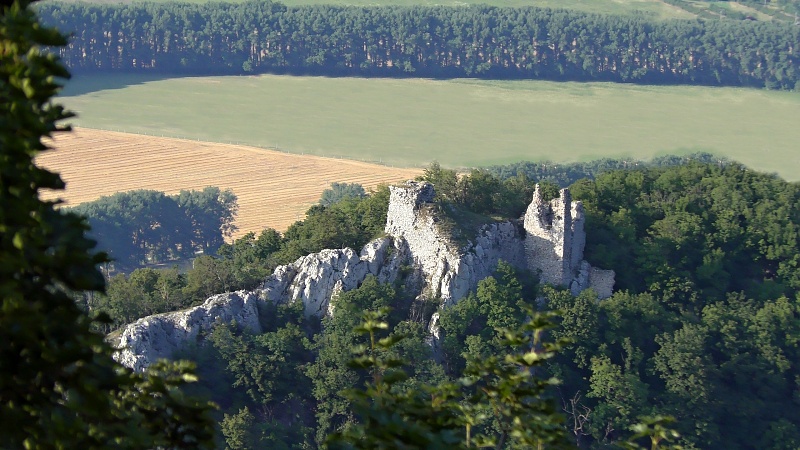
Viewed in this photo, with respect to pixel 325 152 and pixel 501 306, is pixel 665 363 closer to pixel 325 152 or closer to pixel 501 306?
pixel 501 306

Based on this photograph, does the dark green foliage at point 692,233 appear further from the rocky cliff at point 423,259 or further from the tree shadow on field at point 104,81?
the tree shadow on field at point 104,81

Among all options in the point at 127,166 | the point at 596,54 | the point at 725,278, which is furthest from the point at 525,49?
the point at 725,278

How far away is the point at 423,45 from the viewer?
16988cm

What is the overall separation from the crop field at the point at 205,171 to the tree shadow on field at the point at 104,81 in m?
19.0

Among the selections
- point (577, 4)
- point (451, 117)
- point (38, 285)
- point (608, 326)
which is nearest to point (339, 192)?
point (451, 117)

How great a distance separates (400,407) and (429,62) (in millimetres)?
156556

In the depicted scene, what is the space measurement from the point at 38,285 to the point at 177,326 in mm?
41321

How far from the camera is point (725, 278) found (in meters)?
64.7

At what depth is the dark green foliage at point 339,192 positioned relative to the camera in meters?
110

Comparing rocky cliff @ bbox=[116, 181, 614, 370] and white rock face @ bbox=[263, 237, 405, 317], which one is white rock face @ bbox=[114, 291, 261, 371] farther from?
white rock face @ bbox=[263, 237, 405, 317]

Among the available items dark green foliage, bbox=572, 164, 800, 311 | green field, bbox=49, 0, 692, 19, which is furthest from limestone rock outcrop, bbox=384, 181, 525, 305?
green field, bbox=49, 0, 692, 19

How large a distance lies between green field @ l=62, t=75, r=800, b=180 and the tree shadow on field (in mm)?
208

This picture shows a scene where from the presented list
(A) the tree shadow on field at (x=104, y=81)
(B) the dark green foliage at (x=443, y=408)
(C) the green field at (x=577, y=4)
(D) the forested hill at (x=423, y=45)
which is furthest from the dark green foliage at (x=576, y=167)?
(B) the dark green foliage at (x=443, y=408)

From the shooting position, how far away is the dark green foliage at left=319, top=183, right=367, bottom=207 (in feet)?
360
